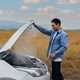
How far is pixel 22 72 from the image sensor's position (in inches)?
283

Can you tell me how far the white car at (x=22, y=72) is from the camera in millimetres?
6746

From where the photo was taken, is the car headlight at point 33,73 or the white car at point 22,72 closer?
the white car at point 22,72

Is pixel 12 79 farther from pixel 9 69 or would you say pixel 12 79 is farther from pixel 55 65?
pixel 55 65

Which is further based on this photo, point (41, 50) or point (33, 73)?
point (41, 50)

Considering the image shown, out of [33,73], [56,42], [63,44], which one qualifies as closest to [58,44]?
[56,42]

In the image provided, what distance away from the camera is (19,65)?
763 cm

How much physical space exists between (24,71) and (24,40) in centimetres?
128

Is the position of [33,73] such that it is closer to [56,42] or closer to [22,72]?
[22,72]

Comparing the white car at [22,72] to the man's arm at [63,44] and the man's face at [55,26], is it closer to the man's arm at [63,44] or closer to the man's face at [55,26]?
the man's arm at [63,44]

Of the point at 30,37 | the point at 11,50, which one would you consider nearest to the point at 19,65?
the point at 11,50

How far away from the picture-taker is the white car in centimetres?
675

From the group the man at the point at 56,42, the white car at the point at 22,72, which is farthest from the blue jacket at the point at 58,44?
the white car at the point at 22,72

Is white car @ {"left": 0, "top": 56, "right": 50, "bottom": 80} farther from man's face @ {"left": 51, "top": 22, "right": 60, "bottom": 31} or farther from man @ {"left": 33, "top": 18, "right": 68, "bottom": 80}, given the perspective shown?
man's face @ {"left": 51, "top": 22, "right": 60, "bottom": 31}

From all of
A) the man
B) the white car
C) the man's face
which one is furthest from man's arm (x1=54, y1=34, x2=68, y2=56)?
the white car
